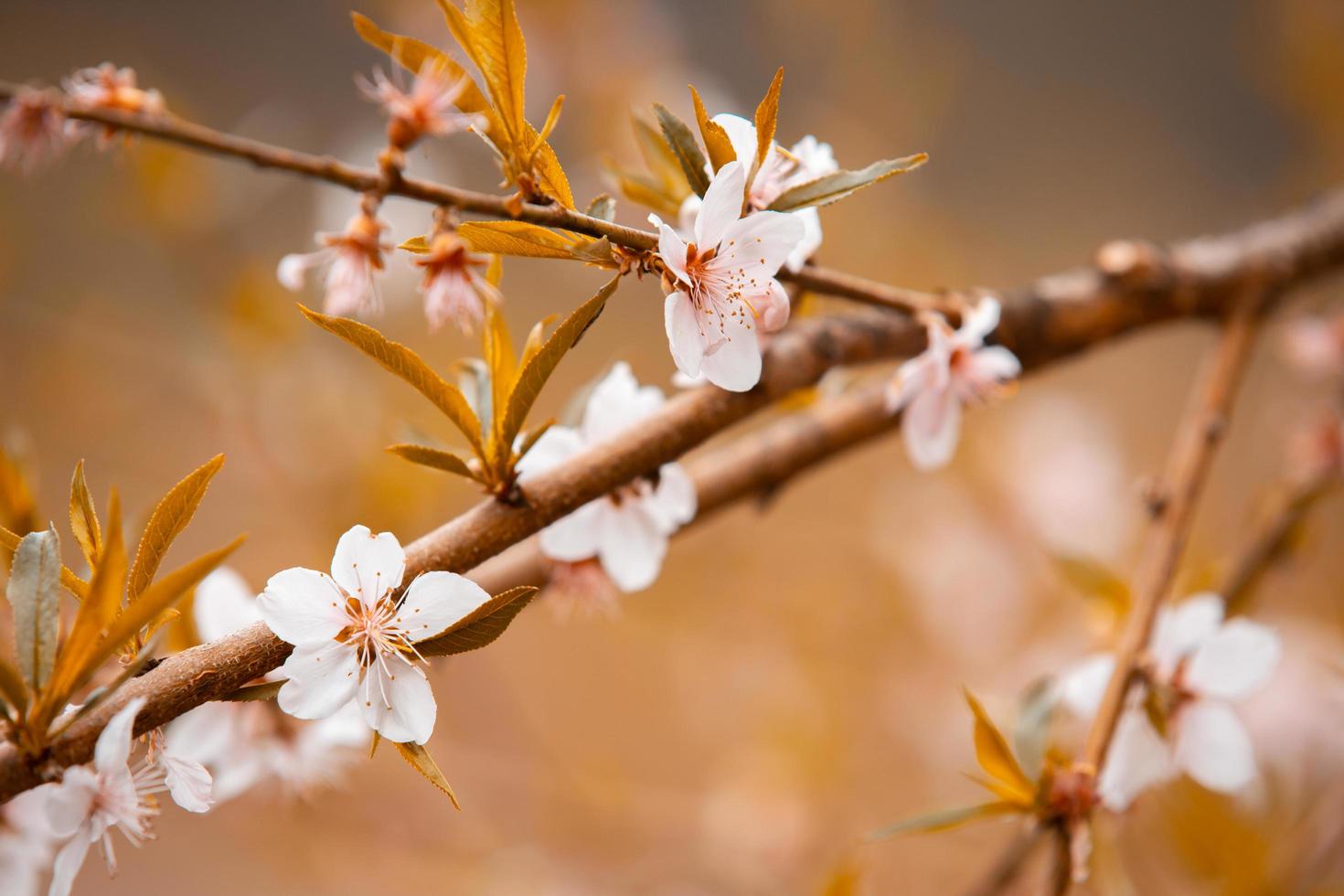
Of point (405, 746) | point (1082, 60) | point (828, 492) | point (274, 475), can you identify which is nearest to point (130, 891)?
point (274, 475)

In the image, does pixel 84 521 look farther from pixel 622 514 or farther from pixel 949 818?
pixel 949 818

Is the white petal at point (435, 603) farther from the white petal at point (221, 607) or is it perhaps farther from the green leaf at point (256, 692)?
the white petal at point (221, 607)

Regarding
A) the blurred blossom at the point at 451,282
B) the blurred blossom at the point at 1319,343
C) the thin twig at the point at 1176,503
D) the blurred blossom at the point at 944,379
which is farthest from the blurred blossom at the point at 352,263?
the blurred blossom at the point at 1319,343

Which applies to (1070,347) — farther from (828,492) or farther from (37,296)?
(37,296)

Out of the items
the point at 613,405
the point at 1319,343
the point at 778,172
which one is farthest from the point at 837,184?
the point at 1319,343

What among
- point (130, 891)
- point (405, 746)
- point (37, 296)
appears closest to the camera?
point (405, 746)

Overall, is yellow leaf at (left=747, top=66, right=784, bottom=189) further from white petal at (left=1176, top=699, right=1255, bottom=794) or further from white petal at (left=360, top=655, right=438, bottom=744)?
white petal at (left=1176, top=699, right=1255, bottom=794)
